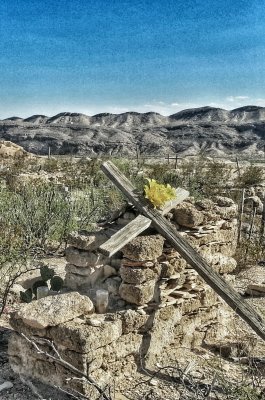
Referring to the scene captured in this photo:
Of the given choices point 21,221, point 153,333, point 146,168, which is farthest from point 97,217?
point 146,168

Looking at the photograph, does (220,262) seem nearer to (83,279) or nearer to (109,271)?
(109,271)

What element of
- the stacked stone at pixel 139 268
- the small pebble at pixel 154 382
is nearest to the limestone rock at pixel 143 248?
the stacked stone at pixel 139 268

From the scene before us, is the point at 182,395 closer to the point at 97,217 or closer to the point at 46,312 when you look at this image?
the point at 46,312

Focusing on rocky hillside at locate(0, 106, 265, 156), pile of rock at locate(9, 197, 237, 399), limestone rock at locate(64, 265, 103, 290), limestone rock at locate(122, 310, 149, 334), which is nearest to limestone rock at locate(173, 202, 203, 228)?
pile of rock at locate(9, 197, 237, 399)

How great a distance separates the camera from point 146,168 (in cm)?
Result: 1809

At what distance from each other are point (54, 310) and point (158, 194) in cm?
152

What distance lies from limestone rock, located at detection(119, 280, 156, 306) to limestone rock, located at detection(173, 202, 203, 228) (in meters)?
0.87

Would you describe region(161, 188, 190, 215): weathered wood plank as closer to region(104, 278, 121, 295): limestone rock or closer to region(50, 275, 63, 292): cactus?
region(104, 278, 121, 295): limestone rock

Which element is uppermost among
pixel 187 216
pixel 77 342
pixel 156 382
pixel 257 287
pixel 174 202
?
pixel 174 202

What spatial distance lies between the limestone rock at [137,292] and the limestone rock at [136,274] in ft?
0.15

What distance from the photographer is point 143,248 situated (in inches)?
164

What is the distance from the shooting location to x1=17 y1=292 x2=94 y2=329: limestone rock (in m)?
3.77

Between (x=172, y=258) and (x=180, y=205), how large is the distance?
67cm

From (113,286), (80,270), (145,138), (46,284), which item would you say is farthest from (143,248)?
(145,138)
